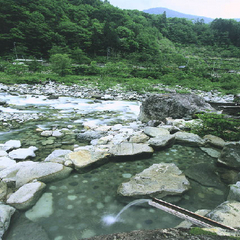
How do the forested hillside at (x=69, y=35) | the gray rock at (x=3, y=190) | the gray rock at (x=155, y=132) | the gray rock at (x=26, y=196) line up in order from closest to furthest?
the gray rock at (x=26, y=196)
the gray rock at (x=3, y=190)
the gray rock at (x=155, y=132)
the forested hillside at (x=69, y=35)

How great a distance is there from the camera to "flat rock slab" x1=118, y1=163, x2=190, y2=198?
8.41 feet

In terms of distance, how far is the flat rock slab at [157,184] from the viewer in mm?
2562

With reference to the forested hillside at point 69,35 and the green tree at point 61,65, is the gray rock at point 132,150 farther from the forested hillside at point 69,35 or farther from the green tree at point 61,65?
the forested hillside at point 69,35

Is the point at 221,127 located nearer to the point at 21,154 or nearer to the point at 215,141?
the point at 215,141

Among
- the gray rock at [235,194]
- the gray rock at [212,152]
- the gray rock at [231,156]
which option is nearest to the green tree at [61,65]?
the gray rock at [212,152]

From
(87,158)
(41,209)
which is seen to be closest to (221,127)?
(87,158)

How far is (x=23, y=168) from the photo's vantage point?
3055 mm

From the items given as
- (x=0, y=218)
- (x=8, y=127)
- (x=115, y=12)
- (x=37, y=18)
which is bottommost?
(x=8, y=127)

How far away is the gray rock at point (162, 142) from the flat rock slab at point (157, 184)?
3.20 feet

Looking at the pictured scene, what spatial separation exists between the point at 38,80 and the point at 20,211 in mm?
19587

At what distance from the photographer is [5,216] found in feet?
6.64

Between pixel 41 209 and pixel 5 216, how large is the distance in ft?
1.44

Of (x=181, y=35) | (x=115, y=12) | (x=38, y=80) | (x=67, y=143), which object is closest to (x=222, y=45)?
(x=181, y=35)

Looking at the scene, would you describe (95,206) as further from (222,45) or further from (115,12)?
(222,45)
